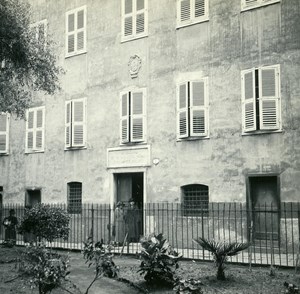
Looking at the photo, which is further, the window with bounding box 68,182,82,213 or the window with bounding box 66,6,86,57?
the window with bounding box 66,6,86,57

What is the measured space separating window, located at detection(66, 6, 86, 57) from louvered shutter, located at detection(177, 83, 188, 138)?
4967 millimetres

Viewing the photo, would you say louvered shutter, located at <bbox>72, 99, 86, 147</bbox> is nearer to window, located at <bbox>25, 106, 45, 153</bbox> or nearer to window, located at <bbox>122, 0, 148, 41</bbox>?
window, located at <bbox>25, 106, 45, 153</bbox>

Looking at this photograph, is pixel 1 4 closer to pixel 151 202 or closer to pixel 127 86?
pixel 127 86

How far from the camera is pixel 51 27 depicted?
63.5 feet

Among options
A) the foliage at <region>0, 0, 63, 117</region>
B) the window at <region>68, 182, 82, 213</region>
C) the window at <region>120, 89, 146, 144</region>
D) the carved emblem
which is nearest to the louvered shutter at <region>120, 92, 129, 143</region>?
the window at <region>120, 89, 146, 144</region>

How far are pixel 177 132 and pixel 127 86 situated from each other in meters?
2.87

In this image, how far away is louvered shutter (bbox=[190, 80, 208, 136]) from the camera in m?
14.7

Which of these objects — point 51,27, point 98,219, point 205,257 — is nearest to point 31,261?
point 205,257

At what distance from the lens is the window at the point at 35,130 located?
19.2m

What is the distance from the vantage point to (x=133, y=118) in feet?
53.4

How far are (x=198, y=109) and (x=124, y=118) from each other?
3052 millimetres

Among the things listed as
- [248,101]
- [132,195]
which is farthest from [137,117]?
[248,101]

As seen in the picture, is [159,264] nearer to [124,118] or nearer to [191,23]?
[124,118]

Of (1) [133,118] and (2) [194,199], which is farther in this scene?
(1) [133,118]
